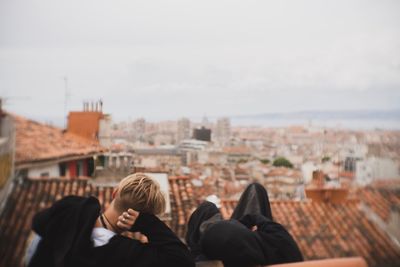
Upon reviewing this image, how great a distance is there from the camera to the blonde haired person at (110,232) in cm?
71

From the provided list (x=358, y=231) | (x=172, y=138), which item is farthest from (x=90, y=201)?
(x=172, y=138)

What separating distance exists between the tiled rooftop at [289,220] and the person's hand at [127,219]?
2.46 m

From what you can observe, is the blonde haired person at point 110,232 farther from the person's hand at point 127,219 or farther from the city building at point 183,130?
the city building at point 183,130

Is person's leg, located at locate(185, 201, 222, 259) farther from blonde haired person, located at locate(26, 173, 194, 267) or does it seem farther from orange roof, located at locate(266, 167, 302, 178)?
orange roof, located at locate(266, 167, 302, 178)

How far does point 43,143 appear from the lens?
14.3ft

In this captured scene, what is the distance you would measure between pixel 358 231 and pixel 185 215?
4.72 ft

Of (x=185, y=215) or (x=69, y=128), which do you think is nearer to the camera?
(x=185, y=215)

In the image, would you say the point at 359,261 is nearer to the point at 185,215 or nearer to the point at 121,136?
the point at 121,136

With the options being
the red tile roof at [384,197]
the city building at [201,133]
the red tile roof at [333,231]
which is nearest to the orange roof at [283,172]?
the city building at [201,133]

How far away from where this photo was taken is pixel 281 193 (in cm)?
667

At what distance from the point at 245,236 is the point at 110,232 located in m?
0.26

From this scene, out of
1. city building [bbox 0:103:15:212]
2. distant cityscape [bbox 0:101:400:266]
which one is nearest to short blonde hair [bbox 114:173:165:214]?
distant cityscape [bbox 0:101:400:266]

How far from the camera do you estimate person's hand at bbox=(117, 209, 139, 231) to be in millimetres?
778

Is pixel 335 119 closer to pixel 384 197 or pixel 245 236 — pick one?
pixel 384 197
